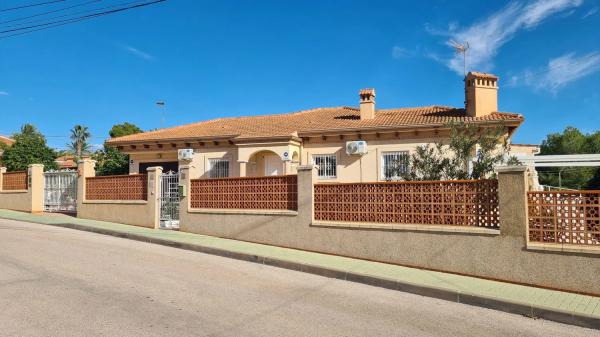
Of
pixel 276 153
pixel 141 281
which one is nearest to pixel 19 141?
pixel 276 153

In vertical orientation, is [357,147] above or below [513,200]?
above

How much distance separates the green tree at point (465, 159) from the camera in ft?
36.8

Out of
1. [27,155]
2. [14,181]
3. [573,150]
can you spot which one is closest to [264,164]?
[14,181]

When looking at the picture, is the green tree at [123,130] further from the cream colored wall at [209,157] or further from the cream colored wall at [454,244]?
the cream colored wall at [454,244]

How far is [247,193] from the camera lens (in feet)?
38.8

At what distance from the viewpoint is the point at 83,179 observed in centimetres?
1627

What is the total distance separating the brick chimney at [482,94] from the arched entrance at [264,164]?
7.99 m

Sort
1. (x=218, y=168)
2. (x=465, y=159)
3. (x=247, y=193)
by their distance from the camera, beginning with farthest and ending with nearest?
(x=218, y=168), (x=247, y=193), (x=465, y=159)

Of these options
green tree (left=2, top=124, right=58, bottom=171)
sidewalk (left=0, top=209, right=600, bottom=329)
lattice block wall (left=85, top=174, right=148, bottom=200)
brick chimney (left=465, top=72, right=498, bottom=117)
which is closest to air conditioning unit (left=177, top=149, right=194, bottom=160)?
lattice block wall (left=85, top=174, right=148, bottom=200)

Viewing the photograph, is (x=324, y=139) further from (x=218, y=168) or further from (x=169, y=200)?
(x=169, y=200)

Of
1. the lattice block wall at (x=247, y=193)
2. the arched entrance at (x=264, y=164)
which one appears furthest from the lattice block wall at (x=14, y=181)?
the lattice block wall at (x=247, y=193)

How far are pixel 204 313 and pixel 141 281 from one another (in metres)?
2.03

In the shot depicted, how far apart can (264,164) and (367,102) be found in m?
5.16

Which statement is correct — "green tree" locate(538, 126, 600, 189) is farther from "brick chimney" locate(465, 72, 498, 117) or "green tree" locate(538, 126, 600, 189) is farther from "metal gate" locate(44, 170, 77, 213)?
"metal gate" locate(44, 170, 77, 213)
